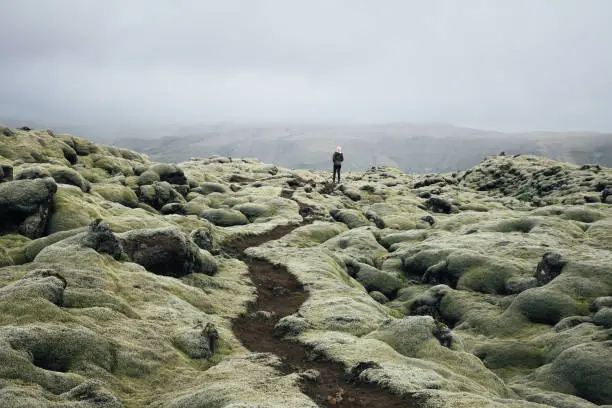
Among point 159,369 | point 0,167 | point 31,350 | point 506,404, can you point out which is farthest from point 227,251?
point 506,404

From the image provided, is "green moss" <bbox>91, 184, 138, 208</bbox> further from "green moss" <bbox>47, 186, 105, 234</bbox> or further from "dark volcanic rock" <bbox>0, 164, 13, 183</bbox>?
"green moss" <bbox>47, 186, 105, 234</bbox>

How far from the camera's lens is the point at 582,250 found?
A: 55938mm

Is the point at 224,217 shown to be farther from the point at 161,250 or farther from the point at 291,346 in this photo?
the point at 291,346

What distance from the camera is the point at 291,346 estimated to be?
31375 mm

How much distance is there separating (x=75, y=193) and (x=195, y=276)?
24.0 meters

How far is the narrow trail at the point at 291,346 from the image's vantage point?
78.1 ft

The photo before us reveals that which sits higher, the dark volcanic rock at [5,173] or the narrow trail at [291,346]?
the dark volcanic rock at [5,173]

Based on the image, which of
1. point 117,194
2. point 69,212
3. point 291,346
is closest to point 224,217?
point 117,194

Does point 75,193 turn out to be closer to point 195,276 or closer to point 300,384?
point 195,276

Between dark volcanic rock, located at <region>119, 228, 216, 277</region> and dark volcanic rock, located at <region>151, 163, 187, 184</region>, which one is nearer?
dark volcanic rock, located at <region>119, 228, 216, 277</region>

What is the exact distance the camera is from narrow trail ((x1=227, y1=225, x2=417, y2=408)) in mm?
23812

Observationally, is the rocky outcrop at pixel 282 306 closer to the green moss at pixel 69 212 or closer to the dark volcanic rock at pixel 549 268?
the dark volcanic rock at pixel 549 268

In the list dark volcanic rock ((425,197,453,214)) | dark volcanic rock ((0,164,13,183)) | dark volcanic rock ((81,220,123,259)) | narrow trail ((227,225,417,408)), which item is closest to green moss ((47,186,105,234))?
dark volcanic rock ((0,164,13,183))

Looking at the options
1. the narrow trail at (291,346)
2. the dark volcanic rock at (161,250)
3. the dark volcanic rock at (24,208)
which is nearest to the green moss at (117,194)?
the dark volcanic rock at (24,208)
